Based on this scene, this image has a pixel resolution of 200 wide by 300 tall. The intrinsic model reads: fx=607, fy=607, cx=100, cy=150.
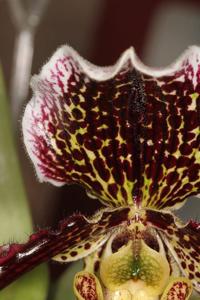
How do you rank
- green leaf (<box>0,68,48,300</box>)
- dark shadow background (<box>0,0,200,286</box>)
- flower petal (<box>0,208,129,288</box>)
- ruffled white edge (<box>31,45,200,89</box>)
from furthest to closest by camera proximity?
dark shadow background (<box>0,0,200,286</box>), green leaf (<box>0,68,48,300</box>), flower petal (<box>0,208,129,288</box>), ruffled white edge (<box>31,45,200,89</box>)

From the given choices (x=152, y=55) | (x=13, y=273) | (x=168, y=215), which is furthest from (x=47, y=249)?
(x=152, y=55)

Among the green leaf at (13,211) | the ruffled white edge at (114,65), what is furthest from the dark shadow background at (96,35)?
the ruffled white edge at (114,65)

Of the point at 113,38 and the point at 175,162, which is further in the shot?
the point at 113,38

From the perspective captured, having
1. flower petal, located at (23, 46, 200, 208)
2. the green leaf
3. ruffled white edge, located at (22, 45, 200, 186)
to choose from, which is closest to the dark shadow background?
the green leaf

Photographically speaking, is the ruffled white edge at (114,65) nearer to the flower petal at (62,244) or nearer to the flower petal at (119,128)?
the flower petal at (119,128)

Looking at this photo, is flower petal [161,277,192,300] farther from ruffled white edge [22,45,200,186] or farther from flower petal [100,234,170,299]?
ruffled white edge [22,45,200,186]

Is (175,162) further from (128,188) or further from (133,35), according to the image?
(133,35)
